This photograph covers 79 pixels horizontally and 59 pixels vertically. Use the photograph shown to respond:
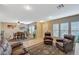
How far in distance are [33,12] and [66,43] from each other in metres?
0.73

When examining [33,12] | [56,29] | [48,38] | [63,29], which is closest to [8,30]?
[33,12]

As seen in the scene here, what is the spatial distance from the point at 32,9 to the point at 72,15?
0.63 meters

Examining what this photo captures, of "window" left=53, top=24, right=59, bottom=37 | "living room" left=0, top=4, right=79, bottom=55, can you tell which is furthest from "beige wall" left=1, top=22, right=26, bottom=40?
"window" left=53, top=24, right=59, bottom=37

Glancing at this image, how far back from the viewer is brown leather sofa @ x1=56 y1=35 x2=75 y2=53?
1681 millimetres

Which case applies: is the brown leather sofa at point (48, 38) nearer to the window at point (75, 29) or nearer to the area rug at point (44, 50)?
the area rug at point (44, 50)

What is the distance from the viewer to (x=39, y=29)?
5.83 ft

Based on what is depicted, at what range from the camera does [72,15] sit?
64.4 inches

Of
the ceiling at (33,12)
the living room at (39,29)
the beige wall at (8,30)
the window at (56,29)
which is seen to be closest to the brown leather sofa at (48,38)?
the living room at (39,29)

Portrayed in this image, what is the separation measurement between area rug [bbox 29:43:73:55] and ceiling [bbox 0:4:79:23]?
1.48 ft

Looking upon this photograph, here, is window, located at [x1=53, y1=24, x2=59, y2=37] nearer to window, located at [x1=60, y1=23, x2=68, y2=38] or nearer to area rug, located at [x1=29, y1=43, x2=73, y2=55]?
window, located at [x1=60, y1=23, x2=68, y2=38]

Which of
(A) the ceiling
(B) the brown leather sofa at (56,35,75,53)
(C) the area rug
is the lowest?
(C) the area rug

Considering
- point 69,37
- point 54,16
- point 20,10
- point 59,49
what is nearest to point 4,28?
point 20,10

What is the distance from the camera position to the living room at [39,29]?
167 cm
